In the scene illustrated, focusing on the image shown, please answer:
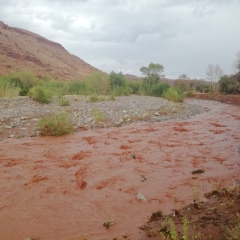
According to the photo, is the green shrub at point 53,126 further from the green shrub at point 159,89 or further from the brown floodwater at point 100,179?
the green shrub at point 159,89

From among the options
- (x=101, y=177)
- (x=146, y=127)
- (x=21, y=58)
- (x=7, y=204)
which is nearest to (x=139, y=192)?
(x=101, y=177)

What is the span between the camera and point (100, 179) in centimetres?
636

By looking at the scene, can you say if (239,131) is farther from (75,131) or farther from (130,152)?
(75,131)

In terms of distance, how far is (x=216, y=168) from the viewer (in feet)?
23.9

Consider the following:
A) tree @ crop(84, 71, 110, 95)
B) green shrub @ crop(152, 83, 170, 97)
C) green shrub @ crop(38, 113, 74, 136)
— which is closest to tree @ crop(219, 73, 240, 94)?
green shrub @ crop(152, 83, 170, 97)

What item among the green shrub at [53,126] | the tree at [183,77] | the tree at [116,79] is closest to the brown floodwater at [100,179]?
the green shrub at [53,126]

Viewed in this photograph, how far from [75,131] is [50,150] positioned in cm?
283

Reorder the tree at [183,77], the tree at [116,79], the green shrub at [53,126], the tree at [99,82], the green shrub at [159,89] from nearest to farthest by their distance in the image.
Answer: the green shrub at [53,126] < the tree at [99,82] < the green shrub at [159,89] < the tree at [116,79] < the tree at [183,77]

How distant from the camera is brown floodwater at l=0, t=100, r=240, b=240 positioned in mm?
4215

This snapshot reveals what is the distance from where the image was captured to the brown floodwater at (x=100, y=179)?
4215mm

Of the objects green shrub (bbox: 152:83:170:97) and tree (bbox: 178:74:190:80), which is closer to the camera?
green shrub (bbox: 152:83:170:97)

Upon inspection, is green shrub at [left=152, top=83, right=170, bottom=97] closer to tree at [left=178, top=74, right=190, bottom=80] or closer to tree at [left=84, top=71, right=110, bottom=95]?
tree at [left=84, top=71, right=110, bottom=95]

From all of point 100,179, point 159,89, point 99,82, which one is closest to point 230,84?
point 159,89

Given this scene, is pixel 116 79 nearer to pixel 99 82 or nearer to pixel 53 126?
pixel 99 82
